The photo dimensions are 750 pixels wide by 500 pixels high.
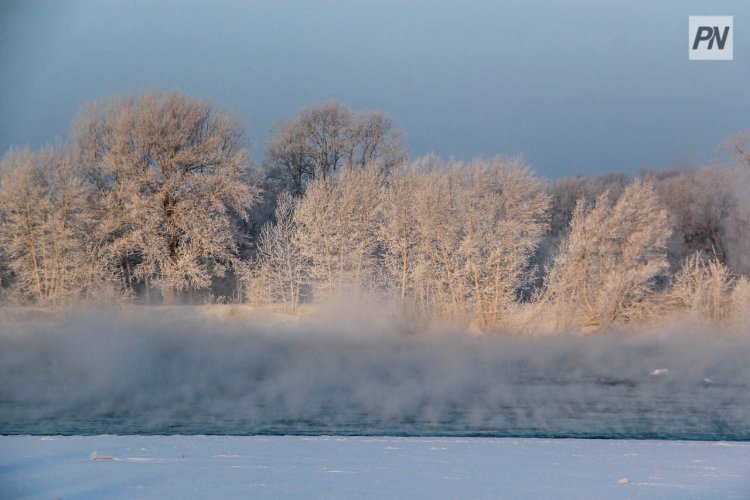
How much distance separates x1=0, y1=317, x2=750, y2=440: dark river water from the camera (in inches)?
605

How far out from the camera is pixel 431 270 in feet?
103

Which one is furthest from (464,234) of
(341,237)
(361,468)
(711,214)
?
(361,468)

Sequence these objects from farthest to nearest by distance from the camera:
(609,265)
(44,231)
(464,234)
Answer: (464,234)
(44,231)
(609,265)

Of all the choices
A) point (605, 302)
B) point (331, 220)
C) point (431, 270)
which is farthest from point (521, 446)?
point (331, 220)

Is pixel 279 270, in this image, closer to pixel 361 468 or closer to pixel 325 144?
pixel 325 144

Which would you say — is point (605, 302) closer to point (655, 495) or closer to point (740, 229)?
point (740, 229)

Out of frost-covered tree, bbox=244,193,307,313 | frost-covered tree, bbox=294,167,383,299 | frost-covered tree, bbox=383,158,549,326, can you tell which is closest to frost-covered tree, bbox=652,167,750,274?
frost-covered tree, bbox=383,158,549,326

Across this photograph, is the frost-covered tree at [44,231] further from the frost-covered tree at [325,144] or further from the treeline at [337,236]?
the frost-covered tree at [325,144]

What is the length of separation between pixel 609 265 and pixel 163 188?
16878 mm

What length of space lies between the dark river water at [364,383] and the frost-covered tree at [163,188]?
4.25m

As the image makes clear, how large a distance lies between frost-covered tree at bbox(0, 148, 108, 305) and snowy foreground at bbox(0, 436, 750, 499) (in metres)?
18.3

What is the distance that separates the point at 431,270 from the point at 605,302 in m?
6.79

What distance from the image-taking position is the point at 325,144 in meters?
40.7

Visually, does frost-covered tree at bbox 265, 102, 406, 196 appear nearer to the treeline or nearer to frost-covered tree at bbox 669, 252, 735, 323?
the treeline
